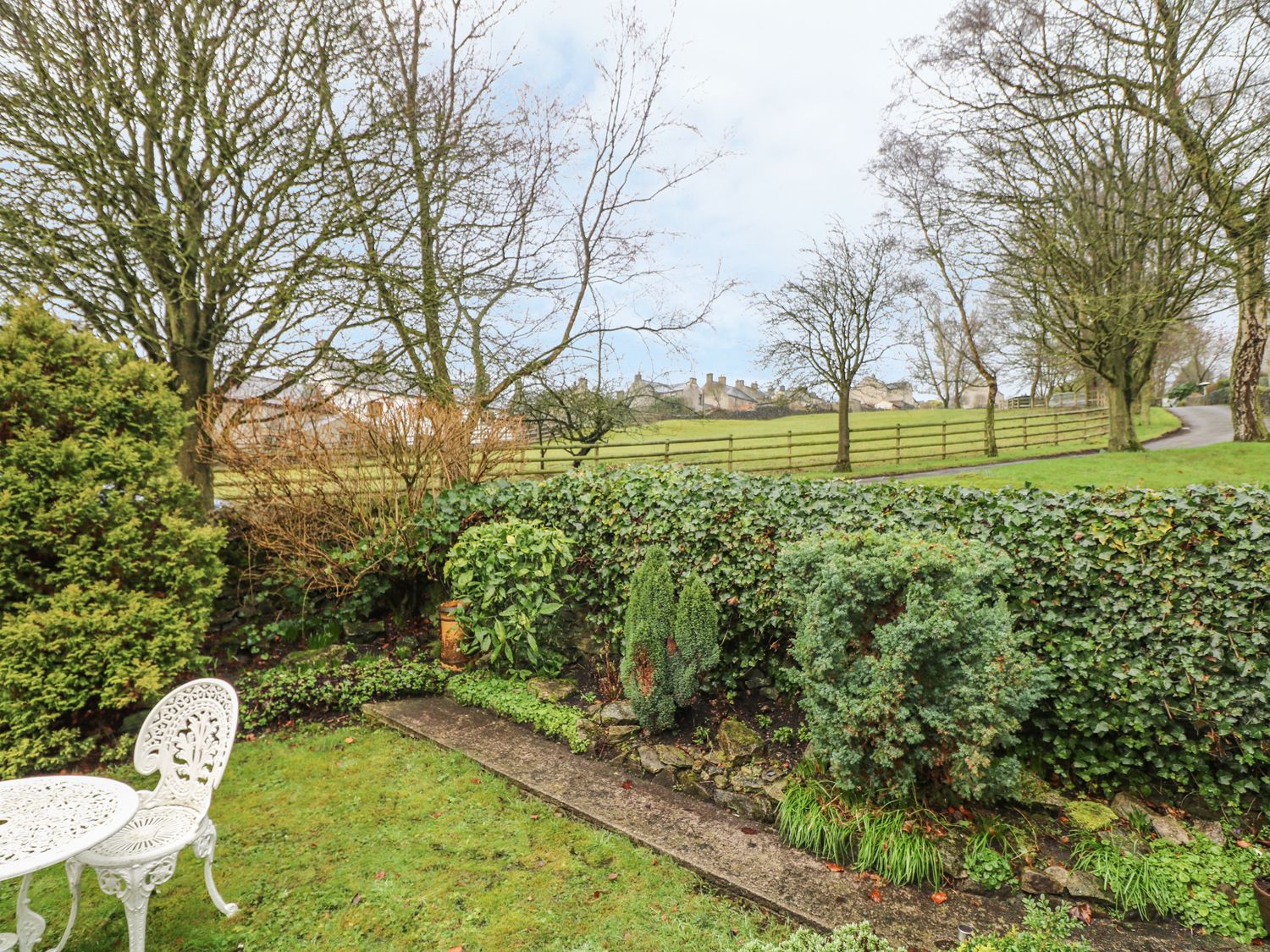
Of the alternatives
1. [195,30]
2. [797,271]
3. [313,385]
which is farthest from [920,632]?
[797,271]

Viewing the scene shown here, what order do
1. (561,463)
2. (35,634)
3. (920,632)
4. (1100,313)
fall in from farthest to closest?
(561,463), (1100,313), (35,634), (920,632)

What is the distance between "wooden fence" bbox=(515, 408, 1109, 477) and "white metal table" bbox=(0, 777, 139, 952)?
8379 mm

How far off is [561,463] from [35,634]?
28.1 ft

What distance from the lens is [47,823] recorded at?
6.98 feet

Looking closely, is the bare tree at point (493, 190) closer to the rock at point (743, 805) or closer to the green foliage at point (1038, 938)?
the rock at point (743, 805)

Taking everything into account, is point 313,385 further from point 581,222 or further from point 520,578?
point 581,222

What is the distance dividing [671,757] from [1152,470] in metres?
11.7

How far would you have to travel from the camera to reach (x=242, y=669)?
5.43 meters

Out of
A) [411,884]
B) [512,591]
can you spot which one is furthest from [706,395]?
[411,884]

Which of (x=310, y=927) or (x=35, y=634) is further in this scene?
(x=35, y=634)

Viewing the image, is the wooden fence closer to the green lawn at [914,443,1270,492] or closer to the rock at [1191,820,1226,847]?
the green lawn at [914,443,1270,492]

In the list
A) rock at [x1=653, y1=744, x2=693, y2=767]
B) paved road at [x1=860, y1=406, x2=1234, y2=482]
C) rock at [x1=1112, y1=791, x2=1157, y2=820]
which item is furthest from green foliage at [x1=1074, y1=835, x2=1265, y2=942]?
paved road at [x1=860, y1=406, x2=1234, y2=482]

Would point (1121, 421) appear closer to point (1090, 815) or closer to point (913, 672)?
point (1090, 815)

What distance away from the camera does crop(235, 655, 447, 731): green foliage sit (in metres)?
4.65
